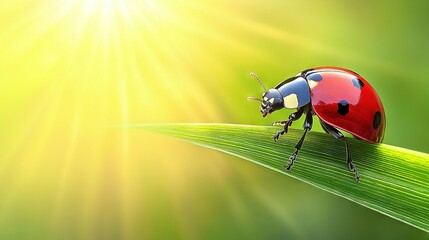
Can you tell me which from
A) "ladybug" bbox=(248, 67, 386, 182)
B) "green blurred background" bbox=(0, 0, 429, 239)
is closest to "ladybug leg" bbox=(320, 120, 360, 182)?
"ladybug" bbox=(248, 67, 386, 182)

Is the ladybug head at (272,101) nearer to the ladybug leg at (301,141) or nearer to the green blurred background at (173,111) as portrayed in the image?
the ladybug leg at (301,141)

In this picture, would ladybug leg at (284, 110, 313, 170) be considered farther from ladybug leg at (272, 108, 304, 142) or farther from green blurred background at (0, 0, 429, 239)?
green blurred background at (0, 0, 429, 239)

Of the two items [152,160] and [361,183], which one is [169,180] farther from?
[361,183]

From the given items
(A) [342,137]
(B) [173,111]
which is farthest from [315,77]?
(B) [173,111]

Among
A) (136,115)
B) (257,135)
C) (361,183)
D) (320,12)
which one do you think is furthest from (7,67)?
(361,183)

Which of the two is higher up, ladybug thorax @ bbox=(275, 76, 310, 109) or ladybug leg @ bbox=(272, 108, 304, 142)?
ladybug thorax @ bbox=(275, 76, 310, 109)

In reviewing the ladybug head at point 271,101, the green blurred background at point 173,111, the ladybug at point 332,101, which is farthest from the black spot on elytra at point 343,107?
the green blurred background at point 173,111
